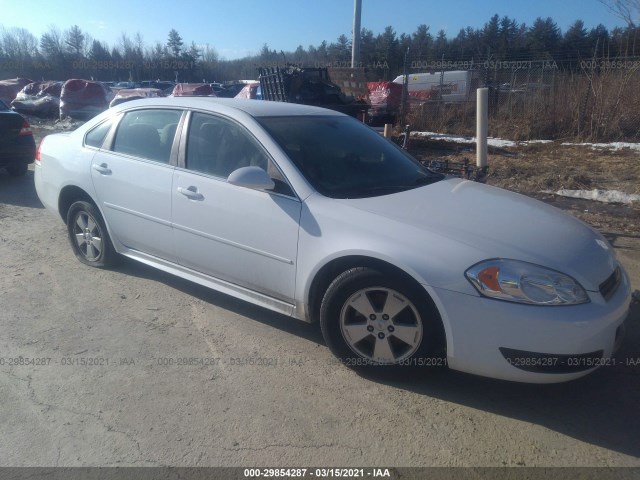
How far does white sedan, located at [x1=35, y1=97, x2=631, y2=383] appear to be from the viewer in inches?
107

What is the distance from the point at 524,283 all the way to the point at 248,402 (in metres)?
1.61

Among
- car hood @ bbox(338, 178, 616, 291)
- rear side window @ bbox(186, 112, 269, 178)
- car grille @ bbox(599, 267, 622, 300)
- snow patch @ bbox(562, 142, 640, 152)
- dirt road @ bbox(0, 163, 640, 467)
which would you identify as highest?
rear side window @ bbox(186, 112, 269, 178)

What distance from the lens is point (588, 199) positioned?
746cm

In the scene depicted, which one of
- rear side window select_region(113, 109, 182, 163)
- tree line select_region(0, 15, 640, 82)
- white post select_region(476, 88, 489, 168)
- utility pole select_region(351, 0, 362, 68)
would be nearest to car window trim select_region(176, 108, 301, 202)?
rear side window select_region(113, 109, 182, 163)

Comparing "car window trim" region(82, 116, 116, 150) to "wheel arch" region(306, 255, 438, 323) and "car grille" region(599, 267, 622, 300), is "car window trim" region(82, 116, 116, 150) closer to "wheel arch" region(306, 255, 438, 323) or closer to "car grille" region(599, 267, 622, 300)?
"wheel arch" region(306, 255, 438, 323)

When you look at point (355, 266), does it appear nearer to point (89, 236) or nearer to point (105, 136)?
point (105, 136)

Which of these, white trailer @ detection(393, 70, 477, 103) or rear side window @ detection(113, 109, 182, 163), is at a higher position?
white trailer @ detection(393, 70, 477, 103)

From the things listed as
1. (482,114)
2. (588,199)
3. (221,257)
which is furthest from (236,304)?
(588,199)

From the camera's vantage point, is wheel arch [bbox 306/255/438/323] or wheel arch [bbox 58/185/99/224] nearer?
wheel arch [bbox 306/255/438/323]

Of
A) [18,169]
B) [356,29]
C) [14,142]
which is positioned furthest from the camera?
[356,29]

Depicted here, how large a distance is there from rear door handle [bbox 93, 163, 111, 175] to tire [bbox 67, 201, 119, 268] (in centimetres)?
35

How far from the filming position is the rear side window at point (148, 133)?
4.13 meters

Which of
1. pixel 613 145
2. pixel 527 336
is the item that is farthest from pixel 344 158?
pixel 613 145

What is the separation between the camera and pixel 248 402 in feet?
9.78
